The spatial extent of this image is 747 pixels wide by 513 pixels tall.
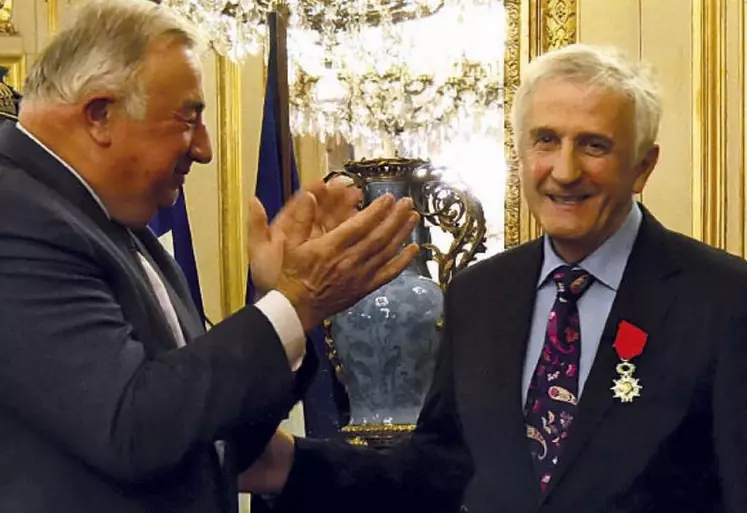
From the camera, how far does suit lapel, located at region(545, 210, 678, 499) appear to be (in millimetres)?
1793

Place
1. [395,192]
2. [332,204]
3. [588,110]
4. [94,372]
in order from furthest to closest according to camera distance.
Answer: [395,192] < [588,110] < [332,204] < [94,372]

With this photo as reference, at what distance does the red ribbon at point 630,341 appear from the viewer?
1831 mm

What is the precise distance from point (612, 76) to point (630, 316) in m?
0.35

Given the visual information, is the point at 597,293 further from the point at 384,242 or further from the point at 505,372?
the point at 384,242

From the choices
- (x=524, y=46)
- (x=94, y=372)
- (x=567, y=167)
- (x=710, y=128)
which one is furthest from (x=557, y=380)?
(x=524, y=46)

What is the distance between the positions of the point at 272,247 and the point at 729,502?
72cm

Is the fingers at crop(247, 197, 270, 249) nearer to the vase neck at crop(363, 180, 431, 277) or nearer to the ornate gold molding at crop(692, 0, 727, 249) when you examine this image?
the vase neck at crop(363, 180, 431, 277)

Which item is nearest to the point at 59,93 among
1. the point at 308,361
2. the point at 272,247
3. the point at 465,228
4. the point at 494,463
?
the point at 272,247

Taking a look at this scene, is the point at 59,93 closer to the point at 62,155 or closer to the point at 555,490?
the point at 62,155

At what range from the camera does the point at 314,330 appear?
10.3ft

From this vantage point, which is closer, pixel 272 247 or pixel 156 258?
pixel 272 247

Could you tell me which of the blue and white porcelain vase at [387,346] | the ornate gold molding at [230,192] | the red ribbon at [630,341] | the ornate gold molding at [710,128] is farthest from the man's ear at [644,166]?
the ornate gold molding at [230,192]

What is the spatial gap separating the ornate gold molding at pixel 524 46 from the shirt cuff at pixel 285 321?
6.68 feet

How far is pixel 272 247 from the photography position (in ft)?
5.48
